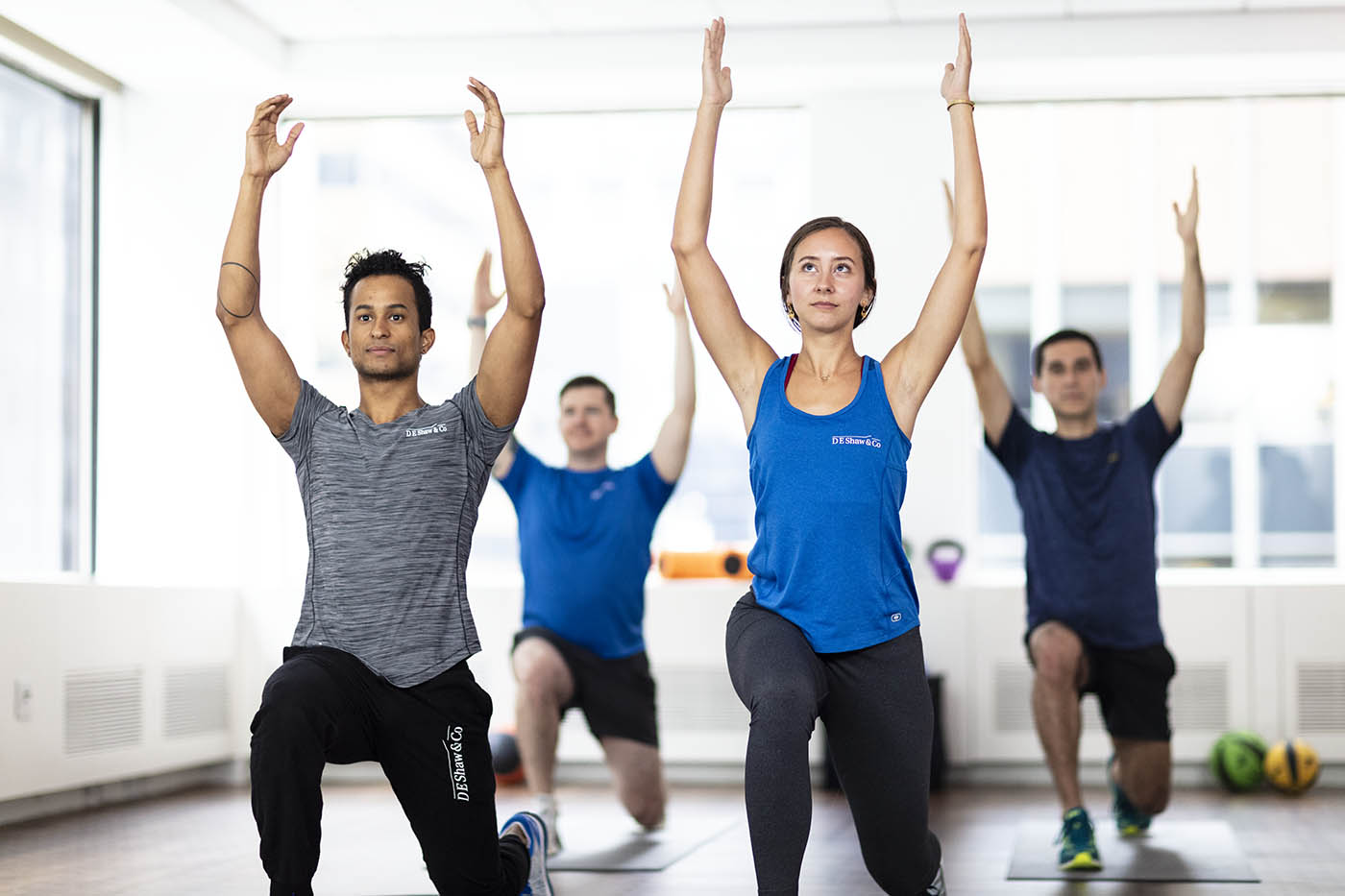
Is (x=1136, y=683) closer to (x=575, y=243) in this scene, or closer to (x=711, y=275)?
(x=711, y=275)

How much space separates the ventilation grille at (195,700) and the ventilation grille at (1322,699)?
13.9 ft

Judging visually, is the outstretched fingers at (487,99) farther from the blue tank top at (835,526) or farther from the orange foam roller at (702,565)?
the orange foam roller at (702,565)

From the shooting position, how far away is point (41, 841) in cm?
470

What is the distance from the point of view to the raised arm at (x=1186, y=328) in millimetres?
4000

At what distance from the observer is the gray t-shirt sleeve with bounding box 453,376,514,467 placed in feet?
8.86

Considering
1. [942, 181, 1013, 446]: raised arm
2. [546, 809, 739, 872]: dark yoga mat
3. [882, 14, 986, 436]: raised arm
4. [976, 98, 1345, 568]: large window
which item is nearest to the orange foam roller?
[976, 98, 1345, 568]: large window

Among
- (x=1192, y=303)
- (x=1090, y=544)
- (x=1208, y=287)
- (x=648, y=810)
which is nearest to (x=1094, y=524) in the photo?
(x=1090, y=544)

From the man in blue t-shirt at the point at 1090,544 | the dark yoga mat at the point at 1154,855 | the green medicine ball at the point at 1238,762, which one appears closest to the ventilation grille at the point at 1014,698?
the green medicine ball at the point at 1238,762

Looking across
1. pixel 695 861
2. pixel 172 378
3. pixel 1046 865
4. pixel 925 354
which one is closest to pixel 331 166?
pixel 172 378

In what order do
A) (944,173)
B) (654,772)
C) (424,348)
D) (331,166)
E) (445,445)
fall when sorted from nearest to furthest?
(445,445)
(424,348)
(654,772)
(944,173)
(331,166)

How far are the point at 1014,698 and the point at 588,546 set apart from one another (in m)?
2.37

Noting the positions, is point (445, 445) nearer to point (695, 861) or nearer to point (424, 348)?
point (424, 348)

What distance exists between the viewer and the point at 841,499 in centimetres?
Result: 242

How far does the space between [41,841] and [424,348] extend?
2.73 meters
